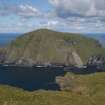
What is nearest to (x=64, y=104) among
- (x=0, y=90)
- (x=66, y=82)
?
(x=0, y=90)

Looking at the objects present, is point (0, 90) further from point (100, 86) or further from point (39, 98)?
point (100, 86)

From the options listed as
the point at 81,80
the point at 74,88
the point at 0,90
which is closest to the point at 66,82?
the point at 81,80

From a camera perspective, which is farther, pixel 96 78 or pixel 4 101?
pixel 96 78

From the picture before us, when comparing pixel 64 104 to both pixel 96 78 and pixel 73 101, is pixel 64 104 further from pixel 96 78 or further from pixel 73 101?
pixel 96 78

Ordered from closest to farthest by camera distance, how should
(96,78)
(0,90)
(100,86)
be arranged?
(0,90), (100,86), (96,78)

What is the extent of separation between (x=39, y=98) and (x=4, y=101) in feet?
21.0

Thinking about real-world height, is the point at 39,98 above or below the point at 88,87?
above

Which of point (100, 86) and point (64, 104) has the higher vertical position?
point (64, 104)

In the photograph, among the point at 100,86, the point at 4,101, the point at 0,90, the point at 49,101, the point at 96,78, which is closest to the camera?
the point at 4,101

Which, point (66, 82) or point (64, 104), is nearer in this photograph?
point (64, 104)

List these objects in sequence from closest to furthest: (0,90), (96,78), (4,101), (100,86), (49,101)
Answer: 1. (4,101)
2. (49,101)
3. (0,90)
4. (100,86)
5. (96,78)

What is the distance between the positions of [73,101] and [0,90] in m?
10.1

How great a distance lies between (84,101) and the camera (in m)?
44.0

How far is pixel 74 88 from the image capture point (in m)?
86.6
